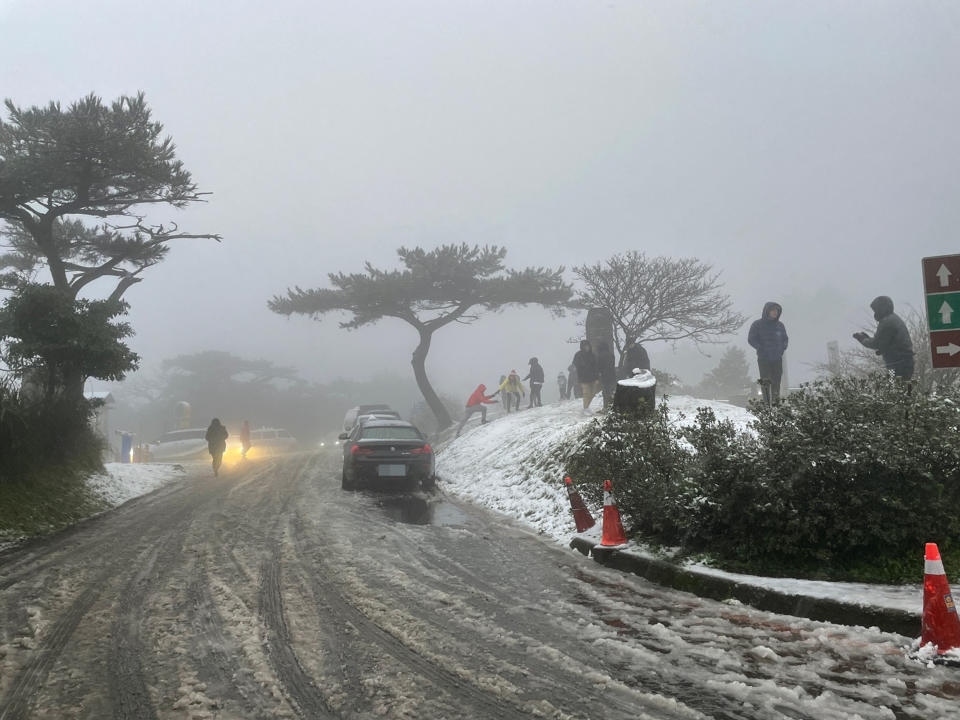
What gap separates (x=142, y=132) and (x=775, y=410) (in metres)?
14.2

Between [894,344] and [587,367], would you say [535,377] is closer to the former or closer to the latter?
[587,367]

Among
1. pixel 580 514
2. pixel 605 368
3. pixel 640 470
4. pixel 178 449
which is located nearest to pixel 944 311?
pixel 640 470

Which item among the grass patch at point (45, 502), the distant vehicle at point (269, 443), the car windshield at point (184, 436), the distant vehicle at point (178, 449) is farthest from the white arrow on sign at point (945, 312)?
the car windshield at point (184, 436)

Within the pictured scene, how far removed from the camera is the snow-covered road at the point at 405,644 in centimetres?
333

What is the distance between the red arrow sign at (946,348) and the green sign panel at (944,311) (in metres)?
0.05

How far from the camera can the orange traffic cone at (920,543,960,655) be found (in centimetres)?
376

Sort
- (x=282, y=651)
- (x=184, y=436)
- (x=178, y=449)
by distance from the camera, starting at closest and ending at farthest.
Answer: (x=282, y=651) → (x=178, y=449) → (x=184, y=436)

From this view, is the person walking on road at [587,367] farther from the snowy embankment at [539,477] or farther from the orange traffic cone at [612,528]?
the orange traffic cone at [612,528]

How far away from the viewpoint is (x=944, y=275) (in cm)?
598

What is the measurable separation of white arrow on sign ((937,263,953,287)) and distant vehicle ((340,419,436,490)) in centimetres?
955

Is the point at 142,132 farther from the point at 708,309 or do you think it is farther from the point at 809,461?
the point at 708,309

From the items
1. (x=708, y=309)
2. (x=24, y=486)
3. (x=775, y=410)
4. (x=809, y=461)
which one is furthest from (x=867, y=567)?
(x=708, y=309)

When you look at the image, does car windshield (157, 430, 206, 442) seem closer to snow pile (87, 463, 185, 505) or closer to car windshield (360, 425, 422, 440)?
snow pile (87, 463, 185, 505)

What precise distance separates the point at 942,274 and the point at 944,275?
2 centimetres
